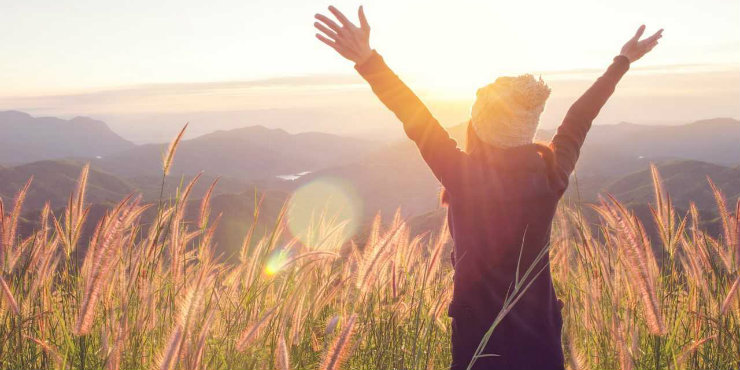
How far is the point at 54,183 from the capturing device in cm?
9781

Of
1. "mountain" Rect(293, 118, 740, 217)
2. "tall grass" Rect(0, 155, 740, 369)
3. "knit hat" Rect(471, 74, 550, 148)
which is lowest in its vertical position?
"mountain" Rect(293, 118, 740, 217)

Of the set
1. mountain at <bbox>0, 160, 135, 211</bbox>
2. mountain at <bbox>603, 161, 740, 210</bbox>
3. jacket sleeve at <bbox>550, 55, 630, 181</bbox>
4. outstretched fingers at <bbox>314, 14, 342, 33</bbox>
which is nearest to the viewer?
outstretched fingers at <bbox>314, 14, 342, 33</bbox>

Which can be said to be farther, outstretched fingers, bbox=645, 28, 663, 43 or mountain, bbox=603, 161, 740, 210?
mountain, bbox=603, 161, 740, 210

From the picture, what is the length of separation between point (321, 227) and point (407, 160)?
462 ft

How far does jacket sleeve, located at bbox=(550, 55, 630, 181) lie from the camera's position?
2.22m

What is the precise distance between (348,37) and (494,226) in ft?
2.92

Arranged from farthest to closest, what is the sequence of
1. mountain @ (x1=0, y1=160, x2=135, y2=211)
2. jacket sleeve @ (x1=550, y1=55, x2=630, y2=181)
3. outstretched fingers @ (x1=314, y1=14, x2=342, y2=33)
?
1. mountain @ (x1=0, y1=160, x2=135, y2=211)
2. jacket sleeve @ (x1=550, y1=55, x2=630, y2=181)
3. outstretched fingers @ (x1=314, y1=14, x2=342, y2=33)

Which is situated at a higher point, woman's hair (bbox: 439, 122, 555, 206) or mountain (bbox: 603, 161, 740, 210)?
woman's hair (bbox: 439, 122, 555, 206)

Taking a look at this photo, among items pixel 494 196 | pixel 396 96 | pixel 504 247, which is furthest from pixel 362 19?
pixel 504 247

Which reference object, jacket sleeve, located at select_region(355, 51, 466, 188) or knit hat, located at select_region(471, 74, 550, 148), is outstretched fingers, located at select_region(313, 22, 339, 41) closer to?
jacket sleeve, located at select_region(355, 51, 466, 188)

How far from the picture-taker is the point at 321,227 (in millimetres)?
3754

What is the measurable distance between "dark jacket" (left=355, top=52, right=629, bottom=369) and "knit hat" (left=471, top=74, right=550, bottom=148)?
5 cm

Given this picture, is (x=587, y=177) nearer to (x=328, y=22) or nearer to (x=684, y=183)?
(x=684, y=183)

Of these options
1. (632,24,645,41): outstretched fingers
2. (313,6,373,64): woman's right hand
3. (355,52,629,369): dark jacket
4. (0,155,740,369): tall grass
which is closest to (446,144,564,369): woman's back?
(355,52,629,369): dark jacket
